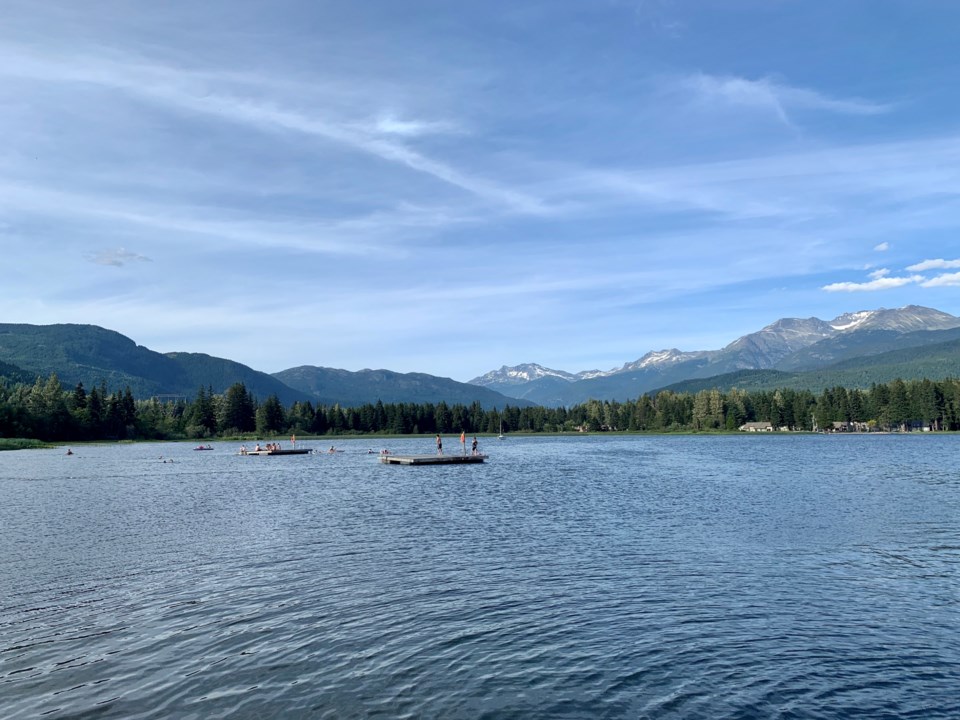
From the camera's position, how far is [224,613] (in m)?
23.9

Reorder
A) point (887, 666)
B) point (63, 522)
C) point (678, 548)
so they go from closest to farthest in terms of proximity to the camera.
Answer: point (887, 666), point (678, 548), point (63, 522)

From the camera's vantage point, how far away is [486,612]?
78.1 feet

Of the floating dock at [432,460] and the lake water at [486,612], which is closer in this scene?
the lake water at [486,612]

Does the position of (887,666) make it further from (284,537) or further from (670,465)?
(670,465)

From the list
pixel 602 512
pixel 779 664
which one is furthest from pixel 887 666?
pixel 602 512

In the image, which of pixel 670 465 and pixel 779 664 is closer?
pixel 779 664

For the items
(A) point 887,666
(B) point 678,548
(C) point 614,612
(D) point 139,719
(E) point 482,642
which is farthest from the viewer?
(B) point 678,548

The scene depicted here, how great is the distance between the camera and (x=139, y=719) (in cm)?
1542

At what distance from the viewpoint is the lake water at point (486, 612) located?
1677 cm

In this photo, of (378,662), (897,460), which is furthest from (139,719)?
(897,460)

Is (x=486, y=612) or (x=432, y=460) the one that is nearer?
→ (x=486, y=612)

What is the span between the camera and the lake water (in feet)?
55.0

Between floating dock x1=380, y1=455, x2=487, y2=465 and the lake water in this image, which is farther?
floating dock x1=380, y1=455, x2=487, y2=465

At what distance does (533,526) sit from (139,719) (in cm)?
2954
